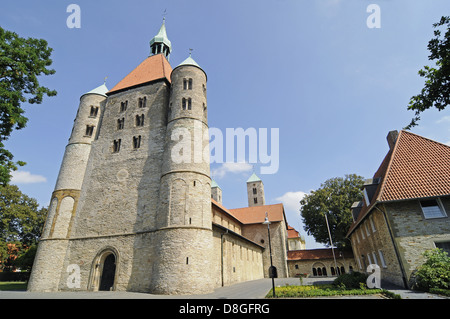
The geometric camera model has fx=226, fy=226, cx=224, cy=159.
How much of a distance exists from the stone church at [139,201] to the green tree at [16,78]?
949cm

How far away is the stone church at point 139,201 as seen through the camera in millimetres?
17656

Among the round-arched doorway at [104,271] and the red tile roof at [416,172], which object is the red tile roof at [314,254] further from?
the round-arched doorway at [104,271]

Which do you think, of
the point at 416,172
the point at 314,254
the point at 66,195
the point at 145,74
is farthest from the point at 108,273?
the point at 314,254

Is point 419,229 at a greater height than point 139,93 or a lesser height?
lesser

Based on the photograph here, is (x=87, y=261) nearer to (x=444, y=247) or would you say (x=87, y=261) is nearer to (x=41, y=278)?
(x=41, y=278)

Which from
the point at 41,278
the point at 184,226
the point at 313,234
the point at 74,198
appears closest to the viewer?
the point at 184,226

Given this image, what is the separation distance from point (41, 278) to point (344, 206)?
120 ft

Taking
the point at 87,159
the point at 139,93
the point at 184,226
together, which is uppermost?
the point at 139,93

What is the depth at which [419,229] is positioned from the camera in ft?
42.8

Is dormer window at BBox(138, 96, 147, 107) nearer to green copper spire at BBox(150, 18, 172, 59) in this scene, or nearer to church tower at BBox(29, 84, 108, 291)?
church tower at BBox(29, 84, 108, 291)

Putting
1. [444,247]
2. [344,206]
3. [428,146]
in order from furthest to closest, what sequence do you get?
[344,206] → [428,146] → [444,247]

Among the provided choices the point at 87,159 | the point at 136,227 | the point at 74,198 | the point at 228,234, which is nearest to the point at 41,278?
the point at 74,198

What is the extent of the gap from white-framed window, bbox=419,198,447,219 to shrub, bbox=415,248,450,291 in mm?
2152

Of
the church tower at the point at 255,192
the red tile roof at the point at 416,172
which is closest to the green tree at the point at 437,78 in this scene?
the red tile roof at the point at 416,172
